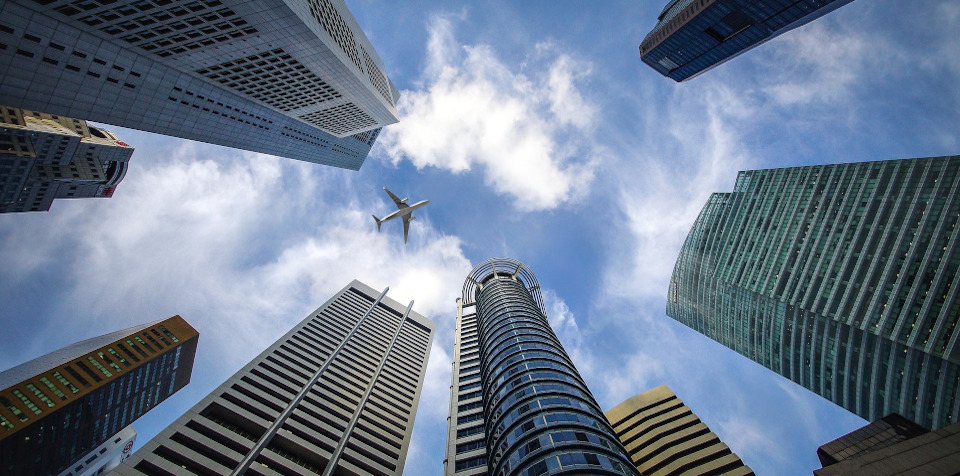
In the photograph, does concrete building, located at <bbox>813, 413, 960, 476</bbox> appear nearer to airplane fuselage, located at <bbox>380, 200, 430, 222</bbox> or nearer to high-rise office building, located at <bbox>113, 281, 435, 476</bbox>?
high-rise office building, located at <bbox>113, 281, 435, 476</bbox>

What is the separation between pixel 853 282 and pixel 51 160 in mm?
163785

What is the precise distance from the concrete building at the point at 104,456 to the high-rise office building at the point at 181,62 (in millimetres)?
85826

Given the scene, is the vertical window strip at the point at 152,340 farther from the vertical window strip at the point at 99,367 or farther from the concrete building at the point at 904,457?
the concrete building at the point at 904,457

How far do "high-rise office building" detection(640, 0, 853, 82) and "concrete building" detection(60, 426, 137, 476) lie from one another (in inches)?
6934

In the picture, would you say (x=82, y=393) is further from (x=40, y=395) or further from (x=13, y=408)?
(x=13, y=408)

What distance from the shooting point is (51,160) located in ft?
298

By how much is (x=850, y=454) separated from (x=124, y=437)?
164582 millimetres

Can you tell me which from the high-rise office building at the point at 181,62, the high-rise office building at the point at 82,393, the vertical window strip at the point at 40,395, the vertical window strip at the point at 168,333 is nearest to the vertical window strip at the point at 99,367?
the high-rise office building at the point at 82,393

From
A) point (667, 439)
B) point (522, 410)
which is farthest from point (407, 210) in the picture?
point (667, 439)

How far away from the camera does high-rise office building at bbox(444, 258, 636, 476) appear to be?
120 ft

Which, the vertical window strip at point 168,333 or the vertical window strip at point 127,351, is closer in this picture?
the vertical window strip at point 127,351

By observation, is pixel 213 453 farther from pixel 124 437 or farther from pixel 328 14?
pixel 124 437

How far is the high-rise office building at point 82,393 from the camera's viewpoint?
67.4 metres

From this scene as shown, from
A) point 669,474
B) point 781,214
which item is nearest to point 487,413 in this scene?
point 669,474
